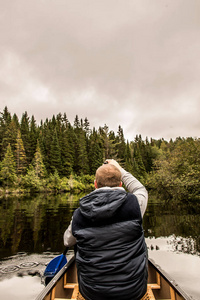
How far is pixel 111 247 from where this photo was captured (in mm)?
1753

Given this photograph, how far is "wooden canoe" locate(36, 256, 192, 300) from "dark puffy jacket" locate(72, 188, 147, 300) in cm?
98

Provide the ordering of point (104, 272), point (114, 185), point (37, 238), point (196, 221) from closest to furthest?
1. point (104, 272)
2. point (114, 185)
3. point (37, 238)
4. point (196, 221)

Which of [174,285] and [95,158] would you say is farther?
[95,158]

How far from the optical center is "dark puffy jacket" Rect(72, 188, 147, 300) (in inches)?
68.4

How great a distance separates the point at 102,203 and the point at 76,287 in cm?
200

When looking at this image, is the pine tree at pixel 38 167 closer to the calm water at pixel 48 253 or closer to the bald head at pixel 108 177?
the calm water at pixel 48 253

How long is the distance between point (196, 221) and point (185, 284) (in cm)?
687

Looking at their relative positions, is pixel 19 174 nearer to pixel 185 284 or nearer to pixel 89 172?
pixel 89 172

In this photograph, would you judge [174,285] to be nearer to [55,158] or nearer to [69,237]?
[69,237]

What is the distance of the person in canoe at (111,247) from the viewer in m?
1.74

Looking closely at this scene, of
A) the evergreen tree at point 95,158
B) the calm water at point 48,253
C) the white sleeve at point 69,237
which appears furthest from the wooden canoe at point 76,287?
the evergreen tree at point 95,158

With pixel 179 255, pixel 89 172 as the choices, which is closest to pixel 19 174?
pixel 89 172

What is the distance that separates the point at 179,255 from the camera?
601cm

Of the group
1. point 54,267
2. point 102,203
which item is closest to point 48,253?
point 54,267
